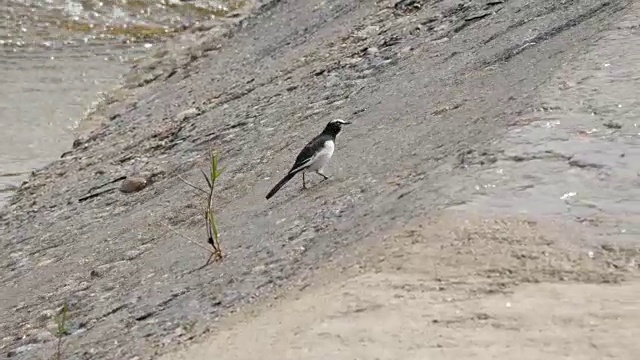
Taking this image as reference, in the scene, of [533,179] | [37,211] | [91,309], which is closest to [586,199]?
[533,179]

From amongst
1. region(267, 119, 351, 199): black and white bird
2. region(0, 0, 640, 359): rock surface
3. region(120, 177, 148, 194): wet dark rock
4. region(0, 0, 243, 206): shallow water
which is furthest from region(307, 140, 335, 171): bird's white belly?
region(0, 0, 243, 206): shallow water

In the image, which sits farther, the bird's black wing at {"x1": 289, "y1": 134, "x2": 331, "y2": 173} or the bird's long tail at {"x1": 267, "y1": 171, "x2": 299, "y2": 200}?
the bird's long tail at {"x1": 267, "y1": 171, "x2": 299, "y2": 200}

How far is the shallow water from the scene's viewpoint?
14516 mm

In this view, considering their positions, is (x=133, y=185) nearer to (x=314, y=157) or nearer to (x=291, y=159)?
(x=291, y=159)

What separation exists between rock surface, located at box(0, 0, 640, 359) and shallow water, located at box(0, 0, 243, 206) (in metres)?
0.84

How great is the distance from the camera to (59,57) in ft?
59.0

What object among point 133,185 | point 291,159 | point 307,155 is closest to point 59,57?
point 133,185

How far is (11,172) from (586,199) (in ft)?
29.0

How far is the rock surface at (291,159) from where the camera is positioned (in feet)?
20.2

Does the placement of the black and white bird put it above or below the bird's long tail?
above

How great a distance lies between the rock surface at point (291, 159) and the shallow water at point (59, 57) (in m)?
0.84

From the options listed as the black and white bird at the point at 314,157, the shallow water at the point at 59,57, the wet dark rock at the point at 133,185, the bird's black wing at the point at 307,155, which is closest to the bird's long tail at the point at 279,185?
the black and white bird at the point at 314,157

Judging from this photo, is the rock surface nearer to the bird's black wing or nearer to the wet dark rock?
the wet dark rock

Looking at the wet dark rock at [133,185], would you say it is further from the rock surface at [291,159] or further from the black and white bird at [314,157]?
the black and white bird at [314,157]
